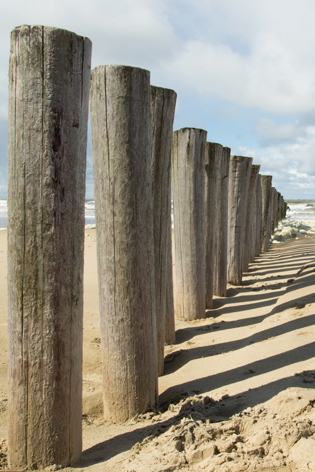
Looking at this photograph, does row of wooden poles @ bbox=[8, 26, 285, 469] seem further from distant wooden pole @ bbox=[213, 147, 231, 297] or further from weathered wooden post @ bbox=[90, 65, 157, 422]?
distant wooden pole @ bbox=[213, 147, 231, 297]

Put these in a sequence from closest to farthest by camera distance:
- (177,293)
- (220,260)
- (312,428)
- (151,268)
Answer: (312,428) < (151,268) < (177,293) < (220,260)

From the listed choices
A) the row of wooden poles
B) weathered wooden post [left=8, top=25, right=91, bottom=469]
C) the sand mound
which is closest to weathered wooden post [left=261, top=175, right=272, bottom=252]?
the row of wooden poles

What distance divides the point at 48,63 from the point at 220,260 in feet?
15.9

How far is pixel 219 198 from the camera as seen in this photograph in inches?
257

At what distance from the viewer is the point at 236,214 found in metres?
7.67

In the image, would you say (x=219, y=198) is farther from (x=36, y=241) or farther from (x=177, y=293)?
(x=36, y=241)

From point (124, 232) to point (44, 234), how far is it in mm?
745

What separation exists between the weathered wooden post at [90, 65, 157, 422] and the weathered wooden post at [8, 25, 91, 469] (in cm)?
52

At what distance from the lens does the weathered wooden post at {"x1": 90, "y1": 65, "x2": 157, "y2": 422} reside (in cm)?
268

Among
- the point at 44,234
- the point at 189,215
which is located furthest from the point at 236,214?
the point at 44,234

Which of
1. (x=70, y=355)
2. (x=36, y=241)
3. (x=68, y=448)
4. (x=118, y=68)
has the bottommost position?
(x=68, y=448)

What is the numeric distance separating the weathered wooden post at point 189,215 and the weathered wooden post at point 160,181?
1304 mm

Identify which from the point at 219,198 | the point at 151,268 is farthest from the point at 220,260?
the point at 151,268

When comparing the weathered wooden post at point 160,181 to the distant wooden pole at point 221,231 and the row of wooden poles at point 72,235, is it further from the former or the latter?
the distant wooden pole at point 221,231
